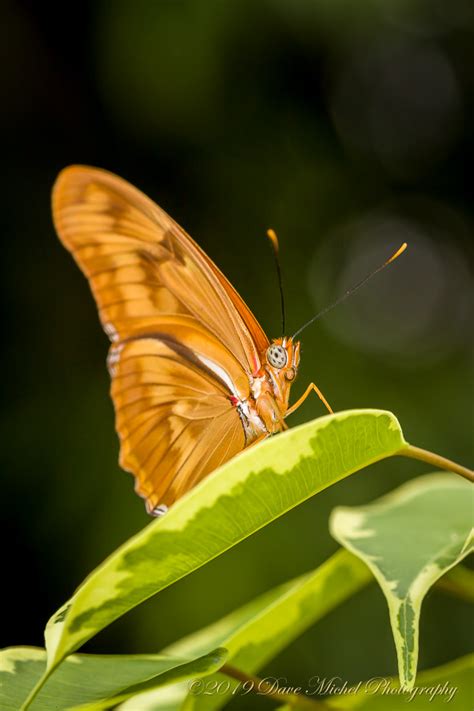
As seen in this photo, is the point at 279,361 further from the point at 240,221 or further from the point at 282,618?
the point at 240,221

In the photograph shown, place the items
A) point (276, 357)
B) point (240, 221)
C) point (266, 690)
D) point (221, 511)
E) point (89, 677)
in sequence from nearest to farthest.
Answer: point (221, 511) → point (89, 677) → point (266, 690) → point (276, 357) → point (240, 221)

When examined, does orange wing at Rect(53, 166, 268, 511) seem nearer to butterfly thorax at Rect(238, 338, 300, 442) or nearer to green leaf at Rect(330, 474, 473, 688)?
butterfly thorax at Rect(238, 338, 300, 442)

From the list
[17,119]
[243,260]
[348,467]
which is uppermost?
[17,119]

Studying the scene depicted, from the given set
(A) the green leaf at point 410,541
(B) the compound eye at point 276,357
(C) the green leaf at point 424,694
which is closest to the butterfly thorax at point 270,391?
(B) the compound eye at point 276,357

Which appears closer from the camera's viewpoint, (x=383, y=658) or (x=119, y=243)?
(x=119, y=243)

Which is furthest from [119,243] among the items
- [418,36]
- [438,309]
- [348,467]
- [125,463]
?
[438,309]

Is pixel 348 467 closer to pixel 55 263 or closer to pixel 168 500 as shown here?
pixel 168 500

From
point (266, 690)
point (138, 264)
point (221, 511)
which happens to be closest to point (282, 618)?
point (266, 690)
